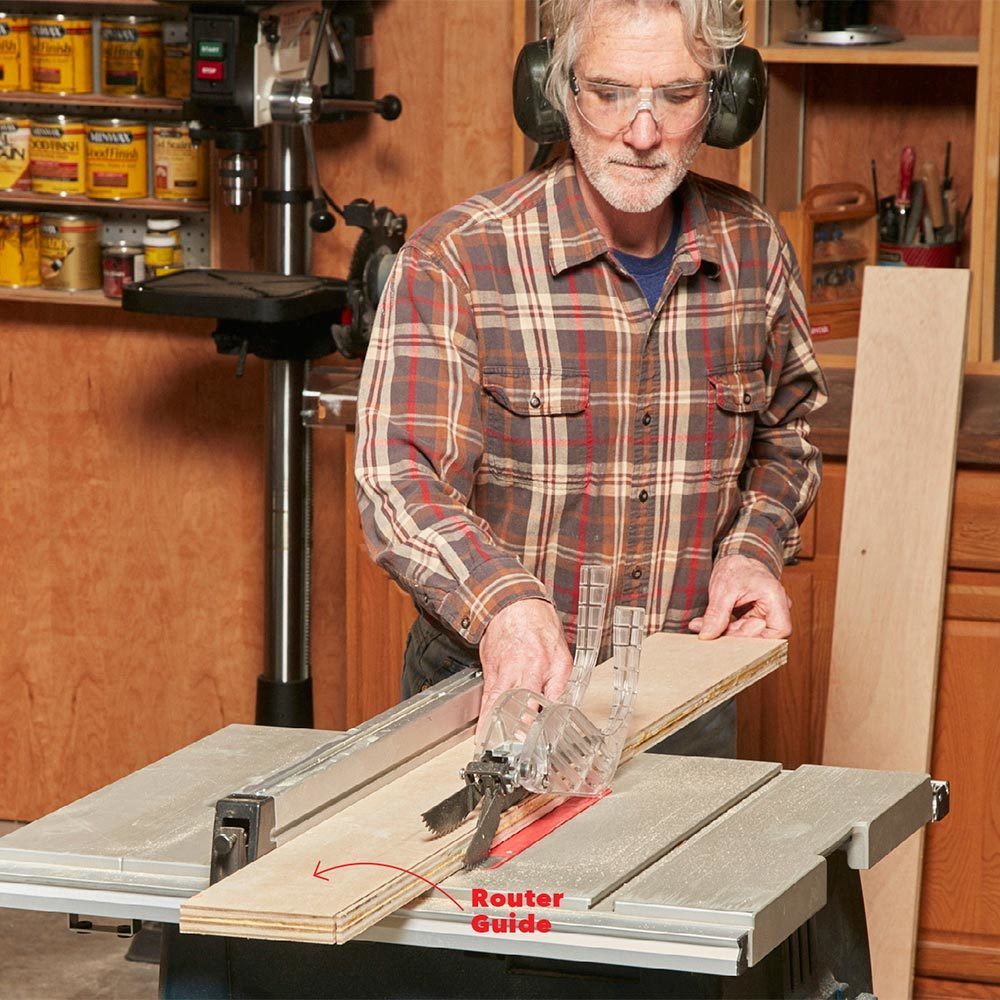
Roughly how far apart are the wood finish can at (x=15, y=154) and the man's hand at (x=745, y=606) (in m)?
1.78

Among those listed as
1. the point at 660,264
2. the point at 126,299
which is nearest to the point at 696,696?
the point at 660,264

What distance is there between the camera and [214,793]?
4.60 feet

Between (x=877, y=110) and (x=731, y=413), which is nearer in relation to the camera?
(x=731, y=413)

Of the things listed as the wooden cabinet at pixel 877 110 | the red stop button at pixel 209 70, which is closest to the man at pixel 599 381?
the wooden cabinet at pixel 877 110

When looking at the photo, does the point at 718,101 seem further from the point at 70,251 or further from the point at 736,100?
the point at 70,251

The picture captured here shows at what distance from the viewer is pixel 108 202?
10.0 feet

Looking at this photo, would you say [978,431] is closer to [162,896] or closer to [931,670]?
[931,670]

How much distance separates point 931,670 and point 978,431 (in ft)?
1.14

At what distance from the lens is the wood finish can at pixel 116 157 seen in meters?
3.03

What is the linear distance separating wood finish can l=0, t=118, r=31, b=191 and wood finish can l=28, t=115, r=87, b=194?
1cm

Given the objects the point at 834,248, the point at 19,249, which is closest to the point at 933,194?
the point at 834,248

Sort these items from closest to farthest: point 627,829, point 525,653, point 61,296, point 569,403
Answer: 1. point 627,829
2. point 525,653
3. point 569,403
4. point 61,296

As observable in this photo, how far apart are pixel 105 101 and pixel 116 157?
95 millimetres

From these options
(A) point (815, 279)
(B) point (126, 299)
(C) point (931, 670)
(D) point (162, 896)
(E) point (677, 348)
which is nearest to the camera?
(D) point (162, 896)
